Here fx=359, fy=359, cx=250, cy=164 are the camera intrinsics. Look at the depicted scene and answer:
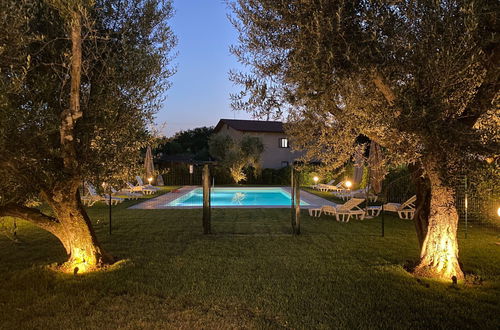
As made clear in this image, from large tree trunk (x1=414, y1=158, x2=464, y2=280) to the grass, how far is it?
322 millimetres

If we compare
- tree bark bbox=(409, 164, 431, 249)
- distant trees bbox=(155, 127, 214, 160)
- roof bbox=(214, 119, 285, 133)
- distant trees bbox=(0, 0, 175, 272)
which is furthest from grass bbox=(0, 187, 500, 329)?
distant trees bbox=(155, 127, 214, 160)

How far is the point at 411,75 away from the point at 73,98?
5248mm

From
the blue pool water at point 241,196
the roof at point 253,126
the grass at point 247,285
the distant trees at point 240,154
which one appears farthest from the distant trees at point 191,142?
the grass at point 247,285

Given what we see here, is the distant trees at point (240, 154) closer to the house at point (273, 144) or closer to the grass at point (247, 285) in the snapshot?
the house at point (273, 144)

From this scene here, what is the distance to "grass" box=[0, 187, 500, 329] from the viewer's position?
4480 millimetres

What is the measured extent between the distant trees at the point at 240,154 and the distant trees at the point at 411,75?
21239 millimetres

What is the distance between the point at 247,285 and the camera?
5676 mm

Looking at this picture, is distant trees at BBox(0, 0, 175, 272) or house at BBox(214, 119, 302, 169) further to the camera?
house at BBox(214, 119, 302, 169)

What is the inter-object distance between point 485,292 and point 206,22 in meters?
9.09

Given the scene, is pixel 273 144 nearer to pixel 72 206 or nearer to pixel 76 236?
pixel 76 236

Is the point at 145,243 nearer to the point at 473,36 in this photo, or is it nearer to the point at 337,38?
the point at 337,38

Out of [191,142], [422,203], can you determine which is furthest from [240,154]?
[191,142]

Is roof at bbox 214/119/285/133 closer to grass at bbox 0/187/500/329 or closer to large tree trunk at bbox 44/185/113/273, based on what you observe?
grass at bbox 0/187/500/329

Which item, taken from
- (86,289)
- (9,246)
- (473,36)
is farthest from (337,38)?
(9,246)
